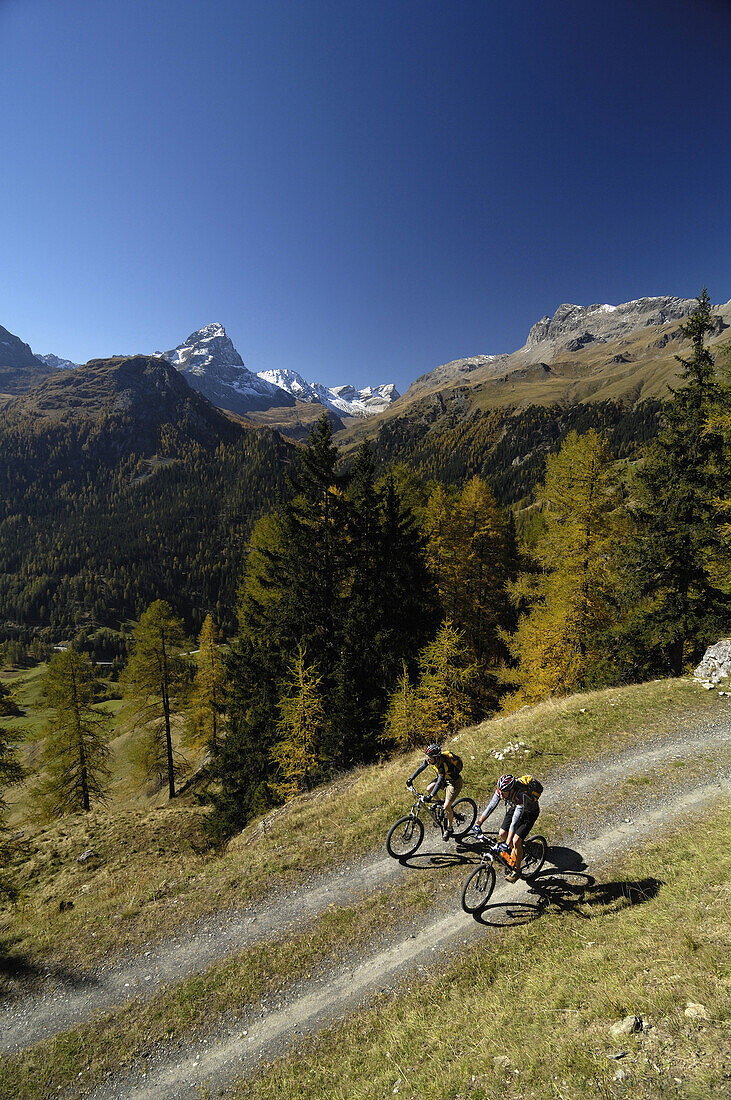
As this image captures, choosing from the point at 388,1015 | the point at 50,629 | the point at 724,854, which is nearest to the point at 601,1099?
the point at 388,1015

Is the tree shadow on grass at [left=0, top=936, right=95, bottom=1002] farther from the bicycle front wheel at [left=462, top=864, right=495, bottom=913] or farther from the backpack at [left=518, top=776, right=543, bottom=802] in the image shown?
the backpack at [left=518, top=776, right=543, bottom=802]

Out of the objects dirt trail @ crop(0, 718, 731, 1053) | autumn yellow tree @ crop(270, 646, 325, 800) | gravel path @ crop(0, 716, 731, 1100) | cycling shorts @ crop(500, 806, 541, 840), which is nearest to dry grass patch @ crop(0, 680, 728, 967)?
dirt trail @ crop(0, 718, 731, 1053)

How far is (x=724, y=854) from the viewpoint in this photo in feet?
31.9

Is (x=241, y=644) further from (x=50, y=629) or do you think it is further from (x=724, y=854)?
(x=50, y=629)

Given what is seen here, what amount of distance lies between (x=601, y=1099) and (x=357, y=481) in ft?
75.6

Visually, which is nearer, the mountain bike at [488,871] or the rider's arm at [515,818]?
the rider's arm at [515,818]

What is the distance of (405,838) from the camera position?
12.2 m

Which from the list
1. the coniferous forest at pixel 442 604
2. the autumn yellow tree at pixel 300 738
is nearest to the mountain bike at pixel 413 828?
the coniferous forest at pixel 442 604

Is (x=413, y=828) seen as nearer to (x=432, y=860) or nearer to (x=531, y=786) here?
(x=432, y=860)

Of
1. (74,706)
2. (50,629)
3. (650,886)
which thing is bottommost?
(50,629)

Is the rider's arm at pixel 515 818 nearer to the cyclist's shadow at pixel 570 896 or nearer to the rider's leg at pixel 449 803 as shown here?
the cyclist's shadow at pixel 570 896

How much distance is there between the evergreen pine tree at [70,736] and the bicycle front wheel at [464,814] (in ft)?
106

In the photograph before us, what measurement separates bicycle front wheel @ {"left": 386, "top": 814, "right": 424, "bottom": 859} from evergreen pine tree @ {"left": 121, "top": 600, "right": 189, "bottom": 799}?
28.7m

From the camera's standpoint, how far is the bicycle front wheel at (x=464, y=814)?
12.6 meters
